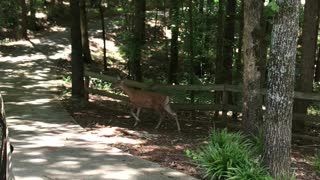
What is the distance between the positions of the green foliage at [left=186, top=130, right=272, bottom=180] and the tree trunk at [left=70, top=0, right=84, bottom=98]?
794 cm

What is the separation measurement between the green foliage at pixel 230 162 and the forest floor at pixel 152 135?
0.32 metres

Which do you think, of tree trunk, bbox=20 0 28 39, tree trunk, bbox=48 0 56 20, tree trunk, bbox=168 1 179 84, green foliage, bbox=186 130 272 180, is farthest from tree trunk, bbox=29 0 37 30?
green foliage, bbox=186 130 272 180

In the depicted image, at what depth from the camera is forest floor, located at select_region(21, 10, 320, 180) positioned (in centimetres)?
782

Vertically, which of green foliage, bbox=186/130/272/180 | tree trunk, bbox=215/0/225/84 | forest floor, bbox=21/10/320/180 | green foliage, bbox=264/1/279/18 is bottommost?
forest floor, bbox=21/10/320/180

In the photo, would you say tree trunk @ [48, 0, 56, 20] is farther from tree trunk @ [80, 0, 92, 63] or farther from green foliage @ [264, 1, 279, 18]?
green foliage @ [264, 1, 279, 18]

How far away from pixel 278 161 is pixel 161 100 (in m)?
4.71

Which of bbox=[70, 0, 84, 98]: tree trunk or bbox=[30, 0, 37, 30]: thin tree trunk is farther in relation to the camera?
bbox=[30, 0, 37, 30]: thin tree trunk

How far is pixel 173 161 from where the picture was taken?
7719 millimetres

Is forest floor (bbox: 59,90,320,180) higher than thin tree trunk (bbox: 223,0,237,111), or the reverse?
thin tree trunk (bbox: 223,0,237,111)

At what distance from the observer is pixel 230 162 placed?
21.6 ft

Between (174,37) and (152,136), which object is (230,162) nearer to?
(152,136)

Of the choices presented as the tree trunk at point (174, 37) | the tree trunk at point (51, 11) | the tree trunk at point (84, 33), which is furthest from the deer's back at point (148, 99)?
the tree trunk at point (51, 11)

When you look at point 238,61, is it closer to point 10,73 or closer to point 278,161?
point 10,73

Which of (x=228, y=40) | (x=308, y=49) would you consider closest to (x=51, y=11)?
(x=228, y=40)
